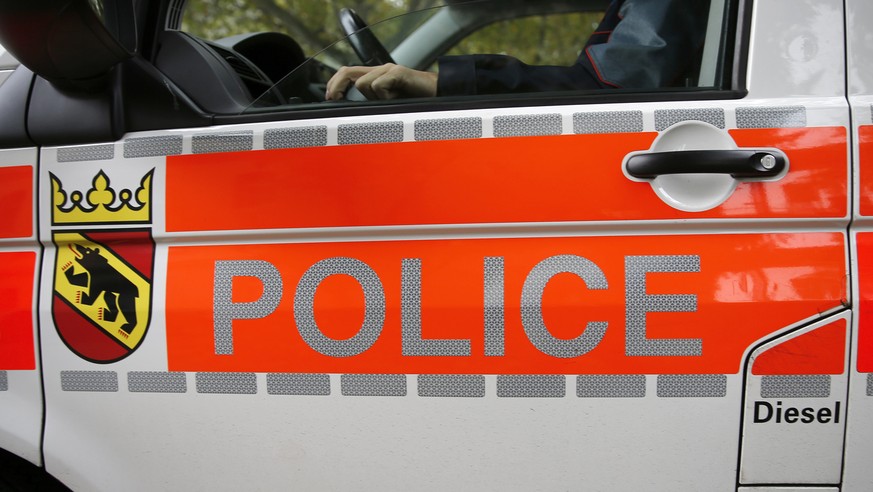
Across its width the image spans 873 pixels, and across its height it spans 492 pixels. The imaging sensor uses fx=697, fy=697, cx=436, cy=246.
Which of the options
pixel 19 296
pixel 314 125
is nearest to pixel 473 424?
pixel 314 125

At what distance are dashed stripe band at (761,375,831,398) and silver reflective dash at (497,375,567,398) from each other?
327 millimetres

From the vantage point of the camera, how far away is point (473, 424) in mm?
1190

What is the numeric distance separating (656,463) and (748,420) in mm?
165

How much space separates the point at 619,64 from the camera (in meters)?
1.39

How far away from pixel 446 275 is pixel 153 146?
0.59m

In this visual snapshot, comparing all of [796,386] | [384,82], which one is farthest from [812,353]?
[384,82]

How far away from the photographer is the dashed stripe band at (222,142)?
4.14 feet

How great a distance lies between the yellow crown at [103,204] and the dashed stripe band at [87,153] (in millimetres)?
33

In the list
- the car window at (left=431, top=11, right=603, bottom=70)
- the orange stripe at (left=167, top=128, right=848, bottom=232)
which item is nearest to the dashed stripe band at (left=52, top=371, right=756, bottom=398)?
the orange stripe at (left=167, top=128, right=848, bottom=232)

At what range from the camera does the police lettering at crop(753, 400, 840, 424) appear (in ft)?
3.72

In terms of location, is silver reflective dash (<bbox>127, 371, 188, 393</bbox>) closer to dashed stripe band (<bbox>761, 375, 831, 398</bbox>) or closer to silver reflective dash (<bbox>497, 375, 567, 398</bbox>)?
silver reflective dash (<bbox>497, 375, 567, 398</bbox>)

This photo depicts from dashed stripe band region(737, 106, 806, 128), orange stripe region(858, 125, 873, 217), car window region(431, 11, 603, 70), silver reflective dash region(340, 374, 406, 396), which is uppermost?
car window region(431, 11, 603, 70)

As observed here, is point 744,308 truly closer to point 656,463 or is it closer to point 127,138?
point 656,463

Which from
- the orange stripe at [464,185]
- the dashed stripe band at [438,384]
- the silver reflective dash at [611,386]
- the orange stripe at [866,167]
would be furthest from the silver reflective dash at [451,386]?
the orange stripe at [866,167]
